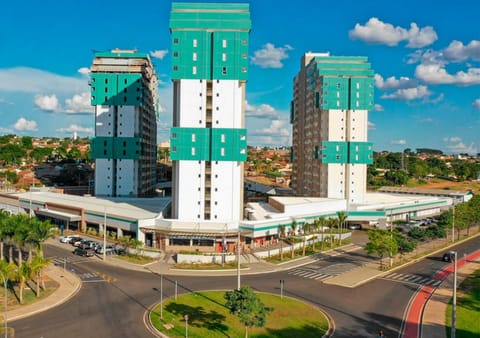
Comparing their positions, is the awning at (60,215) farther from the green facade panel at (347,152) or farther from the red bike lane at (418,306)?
the red bike lane at (418,306)

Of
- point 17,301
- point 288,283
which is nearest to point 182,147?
point 288,283

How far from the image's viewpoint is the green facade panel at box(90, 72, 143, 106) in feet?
366

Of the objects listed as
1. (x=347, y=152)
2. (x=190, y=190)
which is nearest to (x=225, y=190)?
(x=190, y=190)

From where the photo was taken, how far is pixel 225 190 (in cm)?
7650

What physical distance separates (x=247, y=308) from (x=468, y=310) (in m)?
27.7

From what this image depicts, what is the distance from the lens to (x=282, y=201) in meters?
93.9

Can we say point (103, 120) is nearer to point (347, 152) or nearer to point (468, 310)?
point (347, 152)

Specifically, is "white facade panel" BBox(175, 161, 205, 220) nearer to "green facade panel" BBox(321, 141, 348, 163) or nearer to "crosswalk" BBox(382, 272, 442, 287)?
"crosswalk" BBox(382, 272, 442, 287)

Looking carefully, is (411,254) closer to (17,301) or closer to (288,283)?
(288,283)

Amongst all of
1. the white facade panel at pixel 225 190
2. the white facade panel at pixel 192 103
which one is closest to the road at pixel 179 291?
the white facade panel at pixel 225 190

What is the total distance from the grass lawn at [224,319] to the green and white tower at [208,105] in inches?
1163

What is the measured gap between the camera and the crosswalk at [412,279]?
56156 millimetres

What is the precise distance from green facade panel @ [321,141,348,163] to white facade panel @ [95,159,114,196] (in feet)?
195

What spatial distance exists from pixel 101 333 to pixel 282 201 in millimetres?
61541
